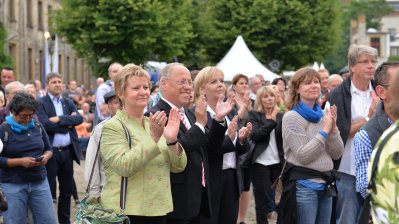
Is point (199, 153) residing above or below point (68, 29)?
below

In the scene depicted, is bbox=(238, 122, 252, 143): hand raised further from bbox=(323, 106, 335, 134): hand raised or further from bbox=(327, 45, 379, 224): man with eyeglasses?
bbox=(323, 106, 335, 134): hand raised

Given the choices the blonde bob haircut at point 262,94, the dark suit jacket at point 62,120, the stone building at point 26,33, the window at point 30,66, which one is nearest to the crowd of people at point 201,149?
the dark suit jacket at point 62,120

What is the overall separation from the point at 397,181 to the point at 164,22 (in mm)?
23376

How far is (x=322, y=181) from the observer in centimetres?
686

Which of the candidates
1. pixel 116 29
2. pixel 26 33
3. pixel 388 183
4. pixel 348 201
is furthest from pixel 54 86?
pixel 26 33

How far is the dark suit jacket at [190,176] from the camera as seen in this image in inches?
235

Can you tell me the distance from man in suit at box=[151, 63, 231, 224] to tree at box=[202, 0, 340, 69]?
29.6m

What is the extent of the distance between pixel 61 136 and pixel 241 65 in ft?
44.1

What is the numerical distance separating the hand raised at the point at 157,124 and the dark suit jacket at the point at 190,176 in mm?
774

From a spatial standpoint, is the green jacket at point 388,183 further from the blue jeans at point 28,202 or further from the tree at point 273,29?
the tree at point 273,29

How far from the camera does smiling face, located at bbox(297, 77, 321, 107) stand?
6.99 metres

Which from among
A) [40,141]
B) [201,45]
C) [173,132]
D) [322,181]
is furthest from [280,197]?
[201,45]

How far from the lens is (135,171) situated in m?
5.14

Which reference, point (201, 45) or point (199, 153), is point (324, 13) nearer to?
point (201, 45)
